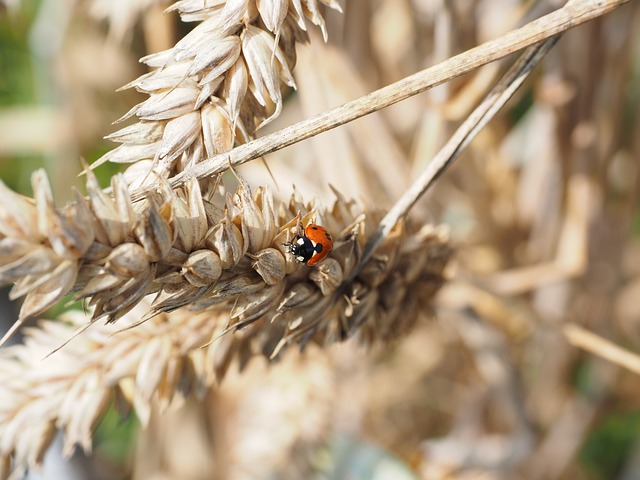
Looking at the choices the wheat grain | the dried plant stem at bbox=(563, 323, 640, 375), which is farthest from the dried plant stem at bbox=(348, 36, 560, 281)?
the dried plant stem at bbox=(563, 323, 640, 375)

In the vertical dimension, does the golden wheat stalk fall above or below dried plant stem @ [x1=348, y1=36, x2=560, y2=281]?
above

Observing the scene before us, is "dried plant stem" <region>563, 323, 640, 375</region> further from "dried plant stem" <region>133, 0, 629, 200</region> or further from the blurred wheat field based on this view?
"dried plant stem" <region>133, 0, 629, 200</region>

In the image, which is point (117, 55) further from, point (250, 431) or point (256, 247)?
point (256, 247)

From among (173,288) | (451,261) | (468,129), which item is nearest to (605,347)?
(451,261)

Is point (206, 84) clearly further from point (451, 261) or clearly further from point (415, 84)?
point (451, 261)

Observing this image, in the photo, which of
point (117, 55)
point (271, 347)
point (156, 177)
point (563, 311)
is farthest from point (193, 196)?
point (117, 55)
